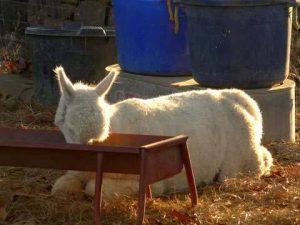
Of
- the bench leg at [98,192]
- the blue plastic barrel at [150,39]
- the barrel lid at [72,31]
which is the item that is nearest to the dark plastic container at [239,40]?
the blue plastic barrel at [150,39]

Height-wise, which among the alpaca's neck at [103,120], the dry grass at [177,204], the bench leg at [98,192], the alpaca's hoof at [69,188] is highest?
the alpaca's neck at [103,120]

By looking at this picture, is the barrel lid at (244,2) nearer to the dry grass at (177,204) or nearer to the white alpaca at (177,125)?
the white alpaca at (177,125)

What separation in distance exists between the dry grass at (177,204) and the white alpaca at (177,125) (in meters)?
0.12

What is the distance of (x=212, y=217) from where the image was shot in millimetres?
4988

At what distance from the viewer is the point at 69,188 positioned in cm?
532

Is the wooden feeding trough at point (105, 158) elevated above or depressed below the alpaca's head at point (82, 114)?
below

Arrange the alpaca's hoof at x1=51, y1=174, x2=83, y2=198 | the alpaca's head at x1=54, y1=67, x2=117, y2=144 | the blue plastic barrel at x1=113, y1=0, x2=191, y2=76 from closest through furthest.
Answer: the alpaca's head at x1=54, y1=67, x2=117, y2=144
the alpaca's hoof at x1=51, y1=174, x2=83, y2=198
the blue plastic barrel at x1=113, y1=0, x2=191, y2=76

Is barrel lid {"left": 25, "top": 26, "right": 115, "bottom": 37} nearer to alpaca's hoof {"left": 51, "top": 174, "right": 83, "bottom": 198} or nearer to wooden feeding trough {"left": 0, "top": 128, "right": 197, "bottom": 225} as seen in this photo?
alpaca's hoof {"left": 51, "top": 174, "right": 83, "bottom": 198}

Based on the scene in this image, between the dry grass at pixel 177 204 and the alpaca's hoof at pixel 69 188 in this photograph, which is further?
Answer: the alpaca's hoof at pixel 69 188

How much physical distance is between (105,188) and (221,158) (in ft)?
3.81

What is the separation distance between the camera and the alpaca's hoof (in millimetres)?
5305

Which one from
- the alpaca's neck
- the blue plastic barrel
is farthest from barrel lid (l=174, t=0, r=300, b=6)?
the alpaca's neck

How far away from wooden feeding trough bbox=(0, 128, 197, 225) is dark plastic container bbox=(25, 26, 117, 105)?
3965 mm

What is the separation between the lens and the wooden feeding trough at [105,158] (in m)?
4.61
